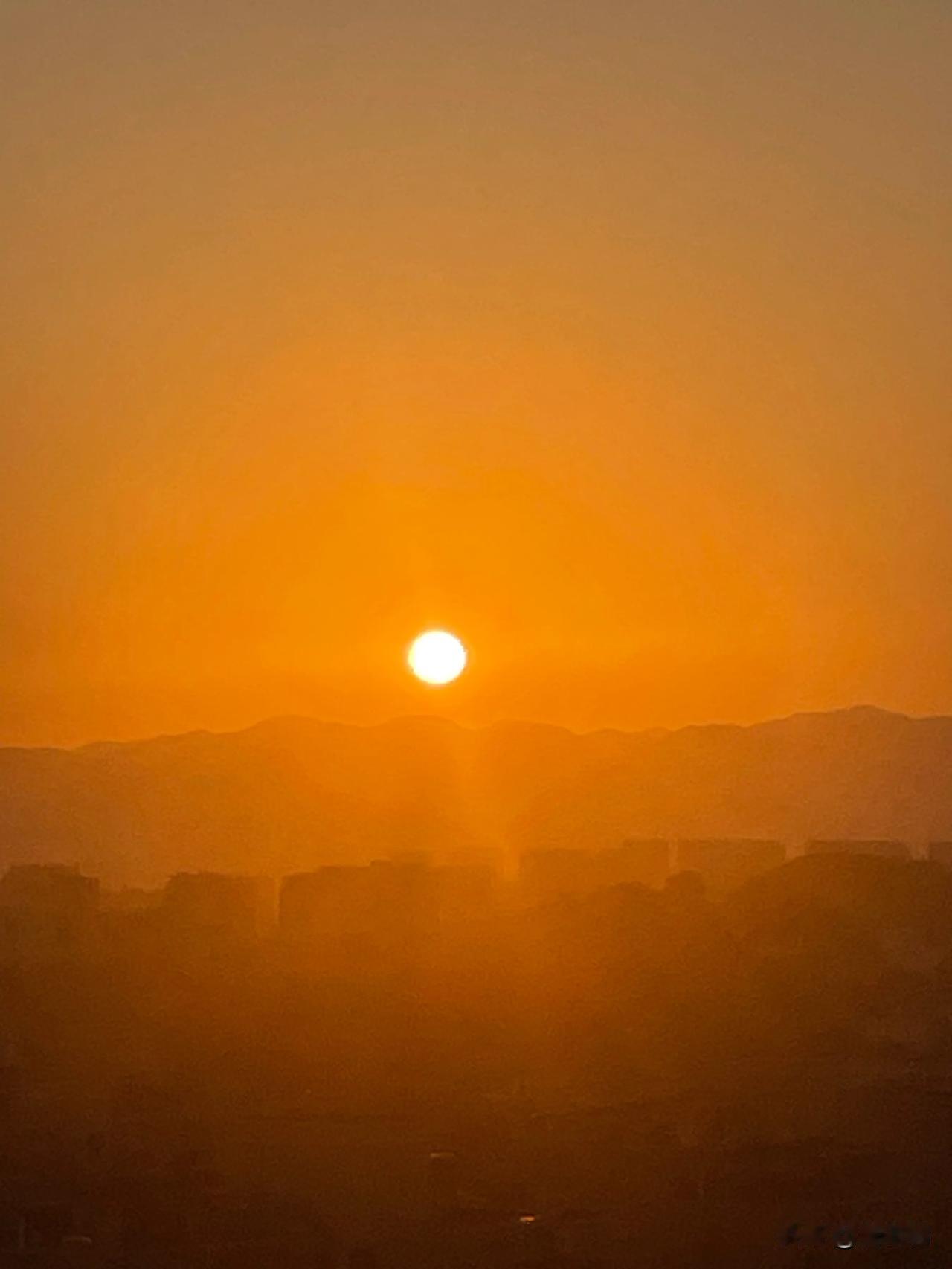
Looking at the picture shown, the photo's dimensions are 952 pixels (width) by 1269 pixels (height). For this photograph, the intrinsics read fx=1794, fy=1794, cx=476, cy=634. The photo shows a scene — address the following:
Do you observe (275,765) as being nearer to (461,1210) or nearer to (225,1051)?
(225,1051)

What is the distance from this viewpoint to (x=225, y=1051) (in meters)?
13.9

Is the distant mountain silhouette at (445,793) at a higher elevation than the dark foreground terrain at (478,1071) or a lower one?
higher

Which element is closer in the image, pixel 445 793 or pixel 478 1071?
pixel 478 1071

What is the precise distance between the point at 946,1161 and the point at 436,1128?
12.0ft

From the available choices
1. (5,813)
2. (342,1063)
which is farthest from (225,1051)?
(5,813)

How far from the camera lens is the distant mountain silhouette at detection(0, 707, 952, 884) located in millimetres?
14836

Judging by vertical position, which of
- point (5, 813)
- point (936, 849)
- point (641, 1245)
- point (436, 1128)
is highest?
point (5, 813)

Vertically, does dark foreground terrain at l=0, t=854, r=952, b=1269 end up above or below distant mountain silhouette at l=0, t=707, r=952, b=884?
below

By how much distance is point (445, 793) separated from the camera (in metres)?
16.0

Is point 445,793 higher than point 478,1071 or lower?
higher

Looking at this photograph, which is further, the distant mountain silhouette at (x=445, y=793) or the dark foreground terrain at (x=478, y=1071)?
the distant mountain silhouette at (x=445, y=793)

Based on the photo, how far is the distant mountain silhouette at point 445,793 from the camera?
1484cm

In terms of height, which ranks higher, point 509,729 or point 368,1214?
point 509,729

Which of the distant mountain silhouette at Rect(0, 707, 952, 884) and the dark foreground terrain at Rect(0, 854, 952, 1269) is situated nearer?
the dark foreground terrain at Rect(0, 854, 952, 1269)
